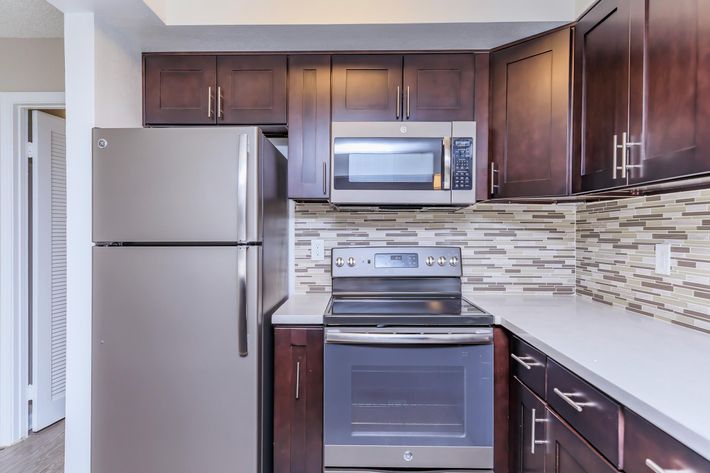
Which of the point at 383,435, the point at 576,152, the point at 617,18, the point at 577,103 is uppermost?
the point at 617,18

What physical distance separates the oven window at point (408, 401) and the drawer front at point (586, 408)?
0.43 metres

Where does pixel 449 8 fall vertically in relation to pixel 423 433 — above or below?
above

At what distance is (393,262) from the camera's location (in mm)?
2129

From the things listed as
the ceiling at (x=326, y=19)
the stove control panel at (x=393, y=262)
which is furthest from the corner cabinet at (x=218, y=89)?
the stove control panel at (x=393, y=262)

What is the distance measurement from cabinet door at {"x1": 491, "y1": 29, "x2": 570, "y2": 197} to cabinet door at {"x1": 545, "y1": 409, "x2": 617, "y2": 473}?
3.02ft

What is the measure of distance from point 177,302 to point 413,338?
937 millimetres

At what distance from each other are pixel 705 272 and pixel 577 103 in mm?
765

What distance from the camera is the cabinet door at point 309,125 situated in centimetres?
191

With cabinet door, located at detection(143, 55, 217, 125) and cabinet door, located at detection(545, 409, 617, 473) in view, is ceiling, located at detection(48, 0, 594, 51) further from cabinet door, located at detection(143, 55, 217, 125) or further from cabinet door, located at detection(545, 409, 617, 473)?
cabinet door, located at detection(545, 409, 617, 473)

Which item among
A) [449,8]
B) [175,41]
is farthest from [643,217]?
[175,41]

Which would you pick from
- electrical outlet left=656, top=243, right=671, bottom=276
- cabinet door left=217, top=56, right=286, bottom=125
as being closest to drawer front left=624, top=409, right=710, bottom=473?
electrical outlet left=656, top=243, right=671, bottom=276

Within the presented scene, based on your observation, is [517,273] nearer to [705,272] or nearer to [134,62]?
[705,272]

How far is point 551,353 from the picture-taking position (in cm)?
122

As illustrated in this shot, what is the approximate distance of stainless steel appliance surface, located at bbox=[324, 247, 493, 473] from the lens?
158 centimetres
